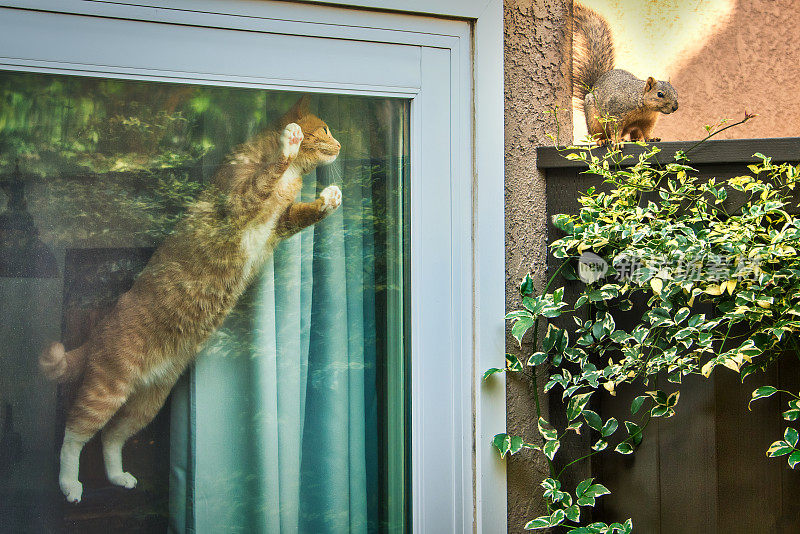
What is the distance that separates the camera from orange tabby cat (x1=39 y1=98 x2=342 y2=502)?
4.29 ft

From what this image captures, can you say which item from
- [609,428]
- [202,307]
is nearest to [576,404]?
[609,428]

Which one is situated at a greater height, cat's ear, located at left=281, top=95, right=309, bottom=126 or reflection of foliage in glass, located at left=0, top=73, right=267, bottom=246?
cat's ear, located at left=281, top=95, right=309, bottom=126

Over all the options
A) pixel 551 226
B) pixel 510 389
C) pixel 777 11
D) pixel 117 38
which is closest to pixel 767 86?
pixel 777 11

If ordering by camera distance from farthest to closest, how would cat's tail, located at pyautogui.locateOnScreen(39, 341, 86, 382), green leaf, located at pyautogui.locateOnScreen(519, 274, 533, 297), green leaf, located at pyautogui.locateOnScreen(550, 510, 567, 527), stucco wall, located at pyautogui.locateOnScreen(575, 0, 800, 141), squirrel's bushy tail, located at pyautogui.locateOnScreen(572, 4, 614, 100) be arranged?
stucco wall, located at pyautogui.locateOnScreen(575, 0, 800, 141) < squirrel's bushy tail, located at pyautogui.locateOnScreen(572, 4, 614, 100) < green leaf, located at pyautogui.locateOnScreen(519, 274, 533, 297) < green leaf, located at pyautogui.locateOnScreen(550, 510, 567, 527) < cat's tail, located at pyautogui.locateOnScreen(39, 341, 86, 382)

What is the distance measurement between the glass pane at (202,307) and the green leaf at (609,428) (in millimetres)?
518

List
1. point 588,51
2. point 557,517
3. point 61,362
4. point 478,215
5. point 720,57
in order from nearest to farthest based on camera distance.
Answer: point 61,362
point 557,517
point 478,215
point 588,51
point 720,57

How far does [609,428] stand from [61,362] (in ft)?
4.35

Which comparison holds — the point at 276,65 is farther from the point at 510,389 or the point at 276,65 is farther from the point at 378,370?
the point at 510,389

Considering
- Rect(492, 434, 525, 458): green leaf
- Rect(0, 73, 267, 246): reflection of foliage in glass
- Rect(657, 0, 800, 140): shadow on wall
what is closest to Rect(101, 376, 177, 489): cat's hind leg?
Rect(0, 73, 267, 246): reflection of foliage in glass

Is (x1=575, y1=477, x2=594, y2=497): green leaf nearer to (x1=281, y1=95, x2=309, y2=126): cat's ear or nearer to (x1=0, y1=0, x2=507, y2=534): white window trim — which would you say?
(x1=0, y1=0, x2=507, y2=534): white window trim

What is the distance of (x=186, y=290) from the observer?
1.38m

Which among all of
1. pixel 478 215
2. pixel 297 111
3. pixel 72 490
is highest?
pixel 297 111

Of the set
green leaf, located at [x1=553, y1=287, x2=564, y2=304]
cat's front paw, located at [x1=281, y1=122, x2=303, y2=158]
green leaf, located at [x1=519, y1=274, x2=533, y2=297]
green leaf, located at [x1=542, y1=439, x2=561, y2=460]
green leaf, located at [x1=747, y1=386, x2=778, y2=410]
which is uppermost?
cat's front paw, located at [x1=281, y1=122, x2=303, y2=158]

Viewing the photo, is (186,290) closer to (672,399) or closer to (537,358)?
(537,358)
